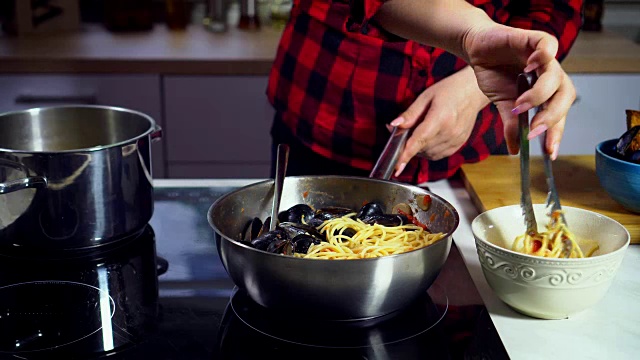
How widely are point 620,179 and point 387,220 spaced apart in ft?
1.25

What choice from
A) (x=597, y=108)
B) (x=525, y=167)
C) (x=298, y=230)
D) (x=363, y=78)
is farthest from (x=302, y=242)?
(x=597, y=108)

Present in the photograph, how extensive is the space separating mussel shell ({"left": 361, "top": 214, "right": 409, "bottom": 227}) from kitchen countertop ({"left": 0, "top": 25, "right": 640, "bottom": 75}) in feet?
4.57

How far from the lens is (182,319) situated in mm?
977

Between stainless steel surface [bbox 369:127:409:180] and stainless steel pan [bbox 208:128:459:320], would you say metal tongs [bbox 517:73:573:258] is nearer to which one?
stainless steel pan [bbox 208:128:459:320]

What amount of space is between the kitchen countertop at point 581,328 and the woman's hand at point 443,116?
36 centimetres

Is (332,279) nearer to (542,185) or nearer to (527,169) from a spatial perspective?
(527,169)

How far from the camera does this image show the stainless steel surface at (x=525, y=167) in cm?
102

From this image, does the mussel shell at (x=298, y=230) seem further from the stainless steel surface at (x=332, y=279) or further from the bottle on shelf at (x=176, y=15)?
the bottle on shelf at (x=176, y=15)

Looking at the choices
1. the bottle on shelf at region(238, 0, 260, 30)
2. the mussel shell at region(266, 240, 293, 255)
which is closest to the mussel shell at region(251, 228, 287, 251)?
the mussel shell at region(266, 240, 293, 255)

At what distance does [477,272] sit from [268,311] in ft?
1.00

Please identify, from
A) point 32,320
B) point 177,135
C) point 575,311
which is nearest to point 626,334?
point 575,311

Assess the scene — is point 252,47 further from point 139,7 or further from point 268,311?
point 268,311

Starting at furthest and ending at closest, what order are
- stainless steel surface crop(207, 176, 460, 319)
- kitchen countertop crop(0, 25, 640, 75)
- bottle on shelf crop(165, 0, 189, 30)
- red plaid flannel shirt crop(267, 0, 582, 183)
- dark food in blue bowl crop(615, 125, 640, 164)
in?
bottle on shelf crop(165, 0, 189, 30) < kitchen countertop crop(0, 25, 640, 75) < red plaid flannel shirt crop(267, 0, 582, 183) < dark food in blue bowl crop(615, 125, 640, 164) < stainless steel surface crop(207, 176, 460, 319)

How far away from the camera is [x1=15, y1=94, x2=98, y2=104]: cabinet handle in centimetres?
242
